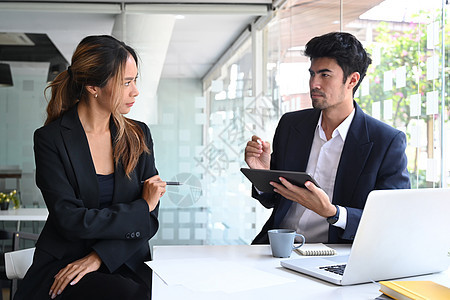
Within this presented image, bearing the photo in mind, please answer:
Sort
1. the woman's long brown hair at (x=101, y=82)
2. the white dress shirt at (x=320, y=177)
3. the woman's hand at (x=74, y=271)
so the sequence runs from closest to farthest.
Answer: the woman's hand at (x=74, y=271), the woman's long brown hair at (x=101, y=82), the white dress shirt at (x=320, y=177)

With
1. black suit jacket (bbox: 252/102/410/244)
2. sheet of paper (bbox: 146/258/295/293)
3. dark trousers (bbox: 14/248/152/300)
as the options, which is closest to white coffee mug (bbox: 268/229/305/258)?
sheet of paper (bbox: 146/258/295/293)

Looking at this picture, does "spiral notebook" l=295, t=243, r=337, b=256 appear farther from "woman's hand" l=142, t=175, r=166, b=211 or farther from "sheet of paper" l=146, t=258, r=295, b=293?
"woman's hand" l=142, t=175, r=166, b=211

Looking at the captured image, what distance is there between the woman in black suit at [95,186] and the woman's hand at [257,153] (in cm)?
46

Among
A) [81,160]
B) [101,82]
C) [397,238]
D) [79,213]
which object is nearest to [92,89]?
[101,82]

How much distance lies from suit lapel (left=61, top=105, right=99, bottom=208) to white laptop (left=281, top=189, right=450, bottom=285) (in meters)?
0.90

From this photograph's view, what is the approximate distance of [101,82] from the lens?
2227mm

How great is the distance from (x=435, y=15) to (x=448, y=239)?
1.45 metres

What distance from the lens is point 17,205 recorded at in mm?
4875

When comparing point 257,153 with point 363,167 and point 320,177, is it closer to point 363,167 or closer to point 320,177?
point 320,177

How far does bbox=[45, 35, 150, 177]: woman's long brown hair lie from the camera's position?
2.21 meters

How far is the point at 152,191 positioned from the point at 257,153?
58cm

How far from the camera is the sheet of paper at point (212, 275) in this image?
1.45 m

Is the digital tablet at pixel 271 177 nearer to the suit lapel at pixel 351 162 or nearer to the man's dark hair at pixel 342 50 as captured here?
the suit lapel at pixel 351 162

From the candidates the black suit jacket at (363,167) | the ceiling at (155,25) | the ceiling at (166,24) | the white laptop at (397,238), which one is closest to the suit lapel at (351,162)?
the black suit jacket at (363,167)
